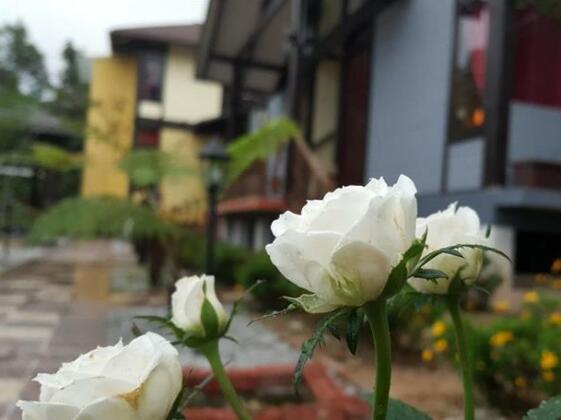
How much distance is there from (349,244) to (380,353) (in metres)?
0.10

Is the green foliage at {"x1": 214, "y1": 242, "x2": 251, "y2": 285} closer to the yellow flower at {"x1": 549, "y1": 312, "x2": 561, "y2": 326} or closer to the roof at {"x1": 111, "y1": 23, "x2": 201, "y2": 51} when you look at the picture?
the yellow flower at {"x1": 549, "y1": 312, "x2": 561, "y2": 326}

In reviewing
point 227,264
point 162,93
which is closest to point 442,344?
point 227,264

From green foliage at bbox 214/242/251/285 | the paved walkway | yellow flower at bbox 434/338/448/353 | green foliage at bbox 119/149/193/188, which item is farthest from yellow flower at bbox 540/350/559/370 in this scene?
green foliage at bbox 214/242/251/285

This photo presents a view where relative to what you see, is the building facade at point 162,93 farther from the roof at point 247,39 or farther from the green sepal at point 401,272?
the green sepal at point 401,272

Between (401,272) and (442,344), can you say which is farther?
(442,344)

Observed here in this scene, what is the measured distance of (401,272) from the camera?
0.48 m

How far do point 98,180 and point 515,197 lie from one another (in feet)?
55.9

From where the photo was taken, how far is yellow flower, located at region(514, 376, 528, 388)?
111 inches

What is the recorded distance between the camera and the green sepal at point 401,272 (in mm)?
476

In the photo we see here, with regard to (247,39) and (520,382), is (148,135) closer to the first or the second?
(247,39)

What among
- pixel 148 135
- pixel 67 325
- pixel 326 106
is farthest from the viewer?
pixel 148 135

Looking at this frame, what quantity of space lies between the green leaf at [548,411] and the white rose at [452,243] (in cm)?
14

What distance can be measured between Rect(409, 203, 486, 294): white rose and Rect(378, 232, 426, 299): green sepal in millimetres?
113

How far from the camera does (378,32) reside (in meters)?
8.49
